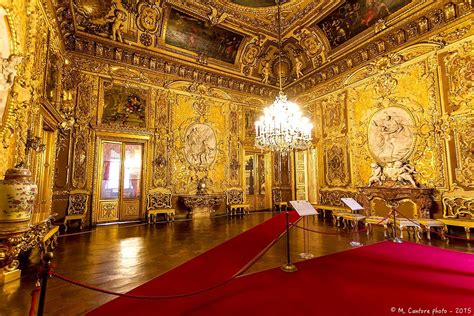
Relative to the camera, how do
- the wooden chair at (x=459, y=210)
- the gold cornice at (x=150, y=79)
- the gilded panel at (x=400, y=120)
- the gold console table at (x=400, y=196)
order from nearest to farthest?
1. the wooden chair at (x=459, y=210)
2. the gold console table at (x=400, y=196)
3. the gilded panel at (x=400, y=120)
4. the gold cornice at (x=150, y=79)

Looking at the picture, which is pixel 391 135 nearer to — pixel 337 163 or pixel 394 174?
pixel 394 174

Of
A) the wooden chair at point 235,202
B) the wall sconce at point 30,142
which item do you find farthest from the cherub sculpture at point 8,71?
the wooden chair at point 235,202

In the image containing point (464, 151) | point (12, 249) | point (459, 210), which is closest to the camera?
point (12, 249)

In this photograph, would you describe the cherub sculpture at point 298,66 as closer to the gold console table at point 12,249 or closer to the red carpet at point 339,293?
the red carpet at point 339,293

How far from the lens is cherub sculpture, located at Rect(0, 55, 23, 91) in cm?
328

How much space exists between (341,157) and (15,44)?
30.1ft

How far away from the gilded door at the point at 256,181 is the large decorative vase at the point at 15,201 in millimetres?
7987

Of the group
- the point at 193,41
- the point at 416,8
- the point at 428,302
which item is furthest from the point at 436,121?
the point at 193,41

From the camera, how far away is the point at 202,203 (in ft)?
28.4

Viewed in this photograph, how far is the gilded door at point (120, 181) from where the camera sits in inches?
301

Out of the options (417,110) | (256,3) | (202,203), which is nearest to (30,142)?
(202,203)

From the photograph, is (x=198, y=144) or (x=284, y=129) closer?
(x=284, y=129)

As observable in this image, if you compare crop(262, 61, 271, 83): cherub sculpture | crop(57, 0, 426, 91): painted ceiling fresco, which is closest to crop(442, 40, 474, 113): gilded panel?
crop(57, 0, 426, 91): painted ceiling fresco

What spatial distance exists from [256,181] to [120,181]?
18.7ft
